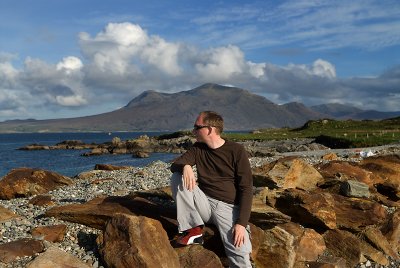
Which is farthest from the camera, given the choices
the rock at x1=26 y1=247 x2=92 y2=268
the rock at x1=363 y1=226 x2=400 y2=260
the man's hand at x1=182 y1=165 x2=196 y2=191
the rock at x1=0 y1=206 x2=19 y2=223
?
the rock at x1=363 y1=226 x2=400 y2=260

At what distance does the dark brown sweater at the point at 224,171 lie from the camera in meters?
9.48

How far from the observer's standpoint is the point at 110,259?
967cm

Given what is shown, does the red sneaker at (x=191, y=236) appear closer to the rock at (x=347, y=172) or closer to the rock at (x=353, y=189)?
the rock at (x=353, y=189)

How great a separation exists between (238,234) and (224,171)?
1.30 meters

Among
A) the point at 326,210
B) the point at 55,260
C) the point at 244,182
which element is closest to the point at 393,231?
the point at 326,210

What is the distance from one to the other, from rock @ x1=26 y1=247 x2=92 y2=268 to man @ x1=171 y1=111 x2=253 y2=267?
2229 millimetres

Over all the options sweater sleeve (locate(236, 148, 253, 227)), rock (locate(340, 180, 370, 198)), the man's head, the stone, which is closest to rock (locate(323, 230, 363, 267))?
the stone

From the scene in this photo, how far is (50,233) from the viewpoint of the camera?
1098cm

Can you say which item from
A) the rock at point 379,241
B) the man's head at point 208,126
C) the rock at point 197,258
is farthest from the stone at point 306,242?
the man's head at point 208,126

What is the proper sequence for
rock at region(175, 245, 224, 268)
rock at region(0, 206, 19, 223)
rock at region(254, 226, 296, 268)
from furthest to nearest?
1. rock at region(0, 206, 19, 223)
2. rock at region(254, 226, 296, 268)
3. rock at region(175, 245, 224, 268)

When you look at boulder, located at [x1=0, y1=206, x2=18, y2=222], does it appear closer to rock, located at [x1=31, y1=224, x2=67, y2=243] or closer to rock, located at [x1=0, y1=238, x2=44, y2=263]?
rock, located at [x1=31, y1=224, x2=67, y2=243]

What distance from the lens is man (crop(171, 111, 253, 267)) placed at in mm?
9430

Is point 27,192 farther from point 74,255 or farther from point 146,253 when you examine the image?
point 146,253

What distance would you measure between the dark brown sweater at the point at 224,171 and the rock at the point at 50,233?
3477 mm
